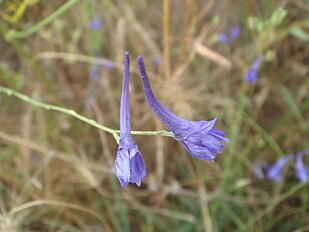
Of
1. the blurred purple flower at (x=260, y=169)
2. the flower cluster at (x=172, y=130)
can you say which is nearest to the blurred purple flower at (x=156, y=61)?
the blurred purple flower at (x=260, y=169)

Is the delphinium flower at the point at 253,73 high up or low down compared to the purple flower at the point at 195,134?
up

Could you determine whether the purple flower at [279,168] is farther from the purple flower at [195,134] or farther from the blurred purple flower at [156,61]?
the purple flower at [195,134]

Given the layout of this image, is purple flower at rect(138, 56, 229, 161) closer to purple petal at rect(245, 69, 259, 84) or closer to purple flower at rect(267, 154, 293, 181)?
purple petal at rect(245, 69, 259, 84)

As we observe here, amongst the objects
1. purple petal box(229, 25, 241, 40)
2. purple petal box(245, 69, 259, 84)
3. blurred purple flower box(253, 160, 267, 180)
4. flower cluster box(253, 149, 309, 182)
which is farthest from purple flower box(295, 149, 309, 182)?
purple petal box(229, 25, 241, 40)

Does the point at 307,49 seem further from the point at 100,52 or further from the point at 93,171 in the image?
the point at 93,171

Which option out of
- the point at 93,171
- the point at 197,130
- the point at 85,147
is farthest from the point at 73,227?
the point at 197,130

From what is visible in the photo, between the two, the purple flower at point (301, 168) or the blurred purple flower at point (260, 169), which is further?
Result: the blurred purple flower at point (260, 169)

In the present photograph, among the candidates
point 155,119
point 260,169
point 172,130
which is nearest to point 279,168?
point 260,169
